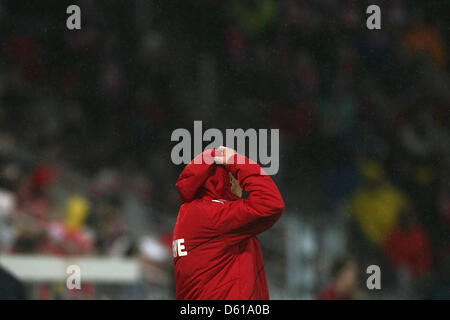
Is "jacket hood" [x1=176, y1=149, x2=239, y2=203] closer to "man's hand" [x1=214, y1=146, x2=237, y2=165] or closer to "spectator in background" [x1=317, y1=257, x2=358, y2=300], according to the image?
"man's hand" [x1=214, y1=146, x2=237, y2=165]

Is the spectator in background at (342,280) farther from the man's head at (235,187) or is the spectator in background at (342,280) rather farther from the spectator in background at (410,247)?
the spectator in background at (410,247)

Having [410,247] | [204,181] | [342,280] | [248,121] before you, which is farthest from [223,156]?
[248,121]

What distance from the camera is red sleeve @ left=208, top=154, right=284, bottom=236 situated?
1.93 meters

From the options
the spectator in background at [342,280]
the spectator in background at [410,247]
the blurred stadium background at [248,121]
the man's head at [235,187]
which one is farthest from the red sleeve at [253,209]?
the spectator in background at [410,247]

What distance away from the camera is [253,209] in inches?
76.0

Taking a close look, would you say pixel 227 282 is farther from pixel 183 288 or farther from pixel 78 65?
pixel 78 65

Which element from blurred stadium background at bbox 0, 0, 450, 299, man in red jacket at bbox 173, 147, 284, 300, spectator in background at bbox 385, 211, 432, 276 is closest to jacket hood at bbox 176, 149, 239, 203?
man in red jacket at bbox 173, 147, 284, 300

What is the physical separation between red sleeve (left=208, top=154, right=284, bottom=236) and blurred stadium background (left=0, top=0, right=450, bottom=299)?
2.47 m

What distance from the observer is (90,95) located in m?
6.66

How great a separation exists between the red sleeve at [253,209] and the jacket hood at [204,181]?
9cm

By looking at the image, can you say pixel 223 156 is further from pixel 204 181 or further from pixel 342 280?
pixel 342 280

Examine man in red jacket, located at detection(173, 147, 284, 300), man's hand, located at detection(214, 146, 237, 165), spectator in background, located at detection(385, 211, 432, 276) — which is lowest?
spectator in background, located at detection(385, 211, 432, 276)
